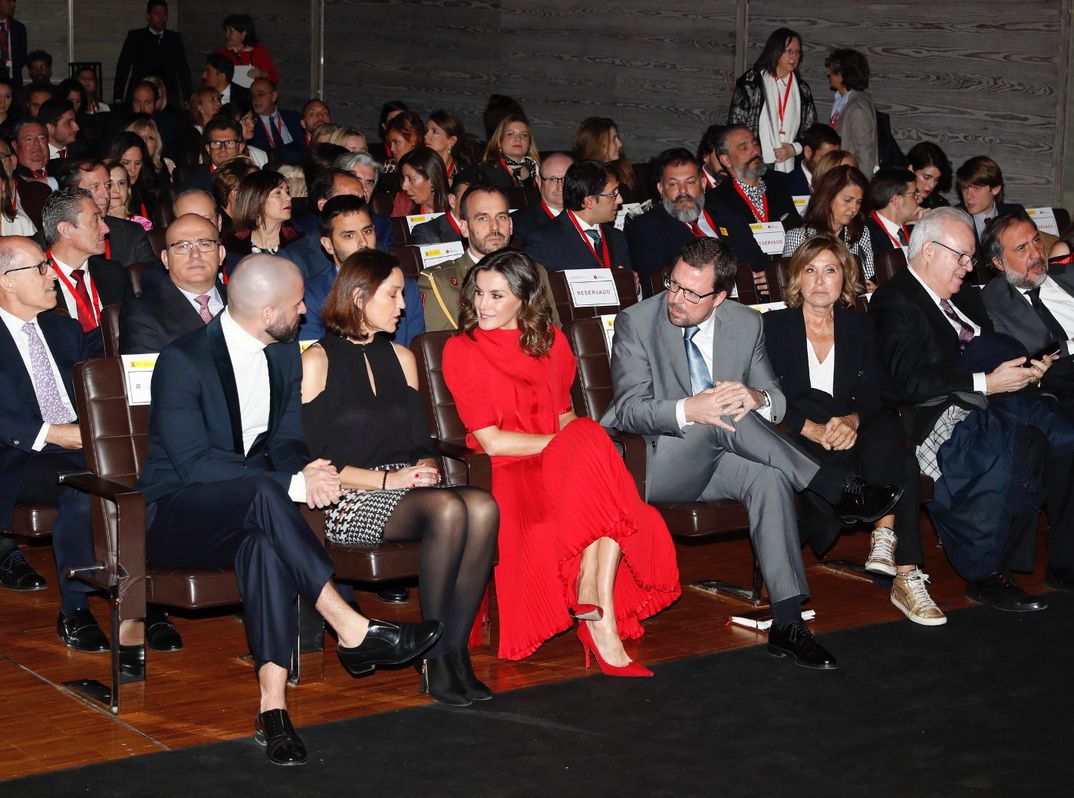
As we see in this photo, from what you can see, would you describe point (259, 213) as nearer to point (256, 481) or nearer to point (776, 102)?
point (256, 481)

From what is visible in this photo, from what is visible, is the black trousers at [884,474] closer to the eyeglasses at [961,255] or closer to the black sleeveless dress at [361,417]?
the eyeglasses at [961,255]

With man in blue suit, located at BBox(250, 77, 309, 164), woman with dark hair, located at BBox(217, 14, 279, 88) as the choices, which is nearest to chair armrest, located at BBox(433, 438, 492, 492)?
man in blue suit, located at BBox(250, 77, 309, 164)

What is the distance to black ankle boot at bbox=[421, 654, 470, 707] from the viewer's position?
3.76m

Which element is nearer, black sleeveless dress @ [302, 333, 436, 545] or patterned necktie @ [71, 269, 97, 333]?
black sleeveless dress @ [302, 333, 436, 545]

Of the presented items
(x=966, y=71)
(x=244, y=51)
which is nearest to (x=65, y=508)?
(x=966, y=71)

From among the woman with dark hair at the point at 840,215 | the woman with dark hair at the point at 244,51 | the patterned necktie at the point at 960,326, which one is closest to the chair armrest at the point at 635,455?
the patterned necktie at the point at 960,326

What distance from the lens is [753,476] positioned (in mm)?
4336

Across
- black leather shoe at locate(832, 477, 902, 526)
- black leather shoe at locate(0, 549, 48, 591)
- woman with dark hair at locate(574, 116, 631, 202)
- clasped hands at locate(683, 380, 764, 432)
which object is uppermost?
woman with dark hair at locate(574, 116, 631, 202)

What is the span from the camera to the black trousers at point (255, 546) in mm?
3488

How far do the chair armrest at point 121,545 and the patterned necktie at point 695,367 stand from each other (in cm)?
180

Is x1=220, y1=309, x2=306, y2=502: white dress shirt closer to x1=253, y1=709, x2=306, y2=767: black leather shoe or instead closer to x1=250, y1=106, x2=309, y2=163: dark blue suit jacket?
x1=253, y1=709, x2=306, y2=767: black leather shoe

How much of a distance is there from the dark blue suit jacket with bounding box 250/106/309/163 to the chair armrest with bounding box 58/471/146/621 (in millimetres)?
5581

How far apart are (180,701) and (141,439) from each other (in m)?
0.74

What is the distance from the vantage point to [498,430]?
166 inches
